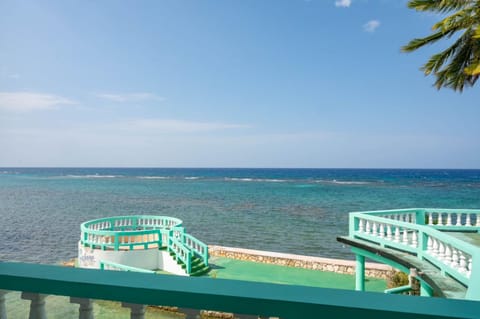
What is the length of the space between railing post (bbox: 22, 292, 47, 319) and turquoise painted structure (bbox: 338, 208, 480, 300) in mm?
4574

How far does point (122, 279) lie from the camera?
1590 millimetres

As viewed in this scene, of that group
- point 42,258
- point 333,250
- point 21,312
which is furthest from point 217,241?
point 21,312

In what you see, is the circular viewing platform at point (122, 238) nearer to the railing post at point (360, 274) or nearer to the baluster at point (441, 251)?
the railing post at point (360, 274)

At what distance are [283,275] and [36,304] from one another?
15.1 meters

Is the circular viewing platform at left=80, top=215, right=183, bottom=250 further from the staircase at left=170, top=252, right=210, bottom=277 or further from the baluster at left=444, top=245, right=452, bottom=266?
the baluster at left=444, top=245, right=452, bottom=266

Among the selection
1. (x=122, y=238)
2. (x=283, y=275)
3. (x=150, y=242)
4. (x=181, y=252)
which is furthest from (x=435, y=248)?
(x=122, y=238)

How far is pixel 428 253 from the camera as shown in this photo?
838 centimetres

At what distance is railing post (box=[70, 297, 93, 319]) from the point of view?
171cm

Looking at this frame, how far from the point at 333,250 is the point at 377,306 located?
72.9 feet

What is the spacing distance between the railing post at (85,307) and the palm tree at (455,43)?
11.0 m

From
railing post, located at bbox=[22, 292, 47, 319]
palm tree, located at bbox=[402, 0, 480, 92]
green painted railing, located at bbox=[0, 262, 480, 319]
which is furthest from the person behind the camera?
palm tree, located at bbox=[402, 0, 480, 92]

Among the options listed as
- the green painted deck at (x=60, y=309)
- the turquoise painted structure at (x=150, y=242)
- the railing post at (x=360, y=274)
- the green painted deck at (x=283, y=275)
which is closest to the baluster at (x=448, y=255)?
the railing post at (x=360, y=274)

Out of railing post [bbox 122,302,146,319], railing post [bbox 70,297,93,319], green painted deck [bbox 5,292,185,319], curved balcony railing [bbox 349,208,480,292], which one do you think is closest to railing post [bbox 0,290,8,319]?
green painted deck [bbox 5,292,185,319]

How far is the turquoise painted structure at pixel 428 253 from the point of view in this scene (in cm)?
638
